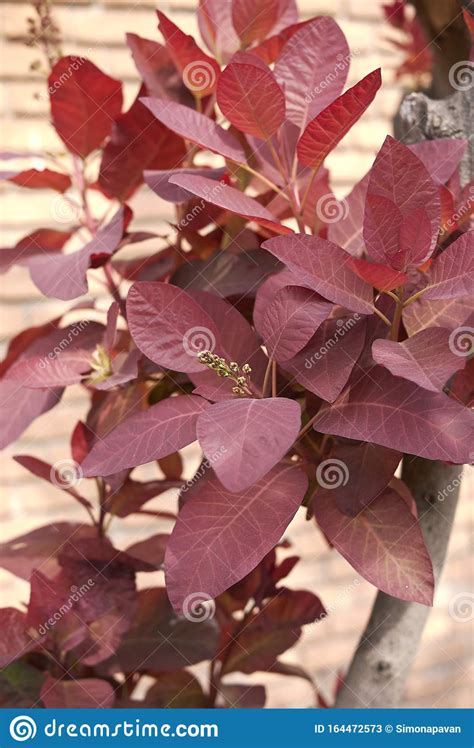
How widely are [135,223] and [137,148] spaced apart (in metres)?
0.66

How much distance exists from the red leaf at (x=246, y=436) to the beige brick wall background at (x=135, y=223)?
32.9 inches

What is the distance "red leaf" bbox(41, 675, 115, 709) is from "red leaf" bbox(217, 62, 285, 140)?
1.43ft

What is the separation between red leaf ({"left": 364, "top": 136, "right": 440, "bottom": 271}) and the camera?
50 cm

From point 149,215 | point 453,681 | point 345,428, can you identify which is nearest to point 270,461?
point 345,428

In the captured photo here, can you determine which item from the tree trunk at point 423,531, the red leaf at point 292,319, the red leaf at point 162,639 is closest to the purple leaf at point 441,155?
the tree trunk at point 423,531

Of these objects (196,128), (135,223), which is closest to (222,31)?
(196,128)

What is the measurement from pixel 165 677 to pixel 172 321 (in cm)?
39

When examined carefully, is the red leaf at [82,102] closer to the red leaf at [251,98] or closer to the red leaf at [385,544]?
the red leaf at [251,98]

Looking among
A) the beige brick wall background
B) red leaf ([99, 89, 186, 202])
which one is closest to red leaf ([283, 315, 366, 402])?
red leaf ([99, 89, 186, 202])

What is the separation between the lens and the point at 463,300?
538mm

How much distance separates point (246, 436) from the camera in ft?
1.37

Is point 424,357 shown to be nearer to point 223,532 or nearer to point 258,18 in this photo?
point 223,532

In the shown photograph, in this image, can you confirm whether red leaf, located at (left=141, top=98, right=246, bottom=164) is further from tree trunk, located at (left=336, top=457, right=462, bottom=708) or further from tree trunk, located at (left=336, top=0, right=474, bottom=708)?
tree trunk, located at (left=336, top=457, right=462, bottom=708)

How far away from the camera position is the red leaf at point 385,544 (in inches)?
19.7
